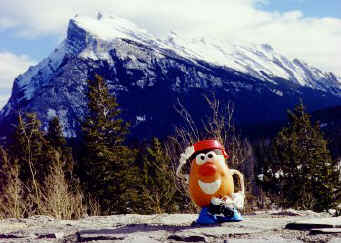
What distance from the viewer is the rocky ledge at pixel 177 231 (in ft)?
13.6

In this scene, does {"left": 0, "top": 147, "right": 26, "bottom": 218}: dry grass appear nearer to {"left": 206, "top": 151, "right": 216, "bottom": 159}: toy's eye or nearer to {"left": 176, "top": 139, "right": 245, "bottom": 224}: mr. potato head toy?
{"left": 176, "top": 139, "right": 245, "bottom": 224}: mr. potato head toy

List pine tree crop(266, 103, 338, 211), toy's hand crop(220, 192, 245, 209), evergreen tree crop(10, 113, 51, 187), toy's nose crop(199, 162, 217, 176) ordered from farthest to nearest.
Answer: evergreen tree crop(10, 113, 51, 187) → pine tree crop(266, 103, 338, 211) → toy's nose crop(199, 162, 217, 176) → toy's hand crop(220, 192, 245, 209)

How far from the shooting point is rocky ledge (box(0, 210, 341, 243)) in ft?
13.6

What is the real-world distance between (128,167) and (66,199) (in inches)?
779

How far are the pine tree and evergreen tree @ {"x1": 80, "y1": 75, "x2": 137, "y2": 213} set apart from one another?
9208 millimetres

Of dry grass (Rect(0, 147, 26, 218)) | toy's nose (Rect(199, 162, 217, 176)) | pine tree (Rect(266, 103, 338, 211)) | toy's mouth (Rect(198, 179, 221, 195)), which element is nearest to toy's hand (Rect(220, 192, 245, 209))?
toy's mouth (Rect(198, 179, 221, 195))

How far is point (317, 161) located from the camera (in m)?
27.0

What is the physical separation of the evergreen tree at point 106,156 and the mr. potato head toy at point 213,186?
20858mm

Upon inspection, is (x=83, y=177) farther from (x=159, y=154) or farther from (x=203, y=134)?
(x=203, y=134)

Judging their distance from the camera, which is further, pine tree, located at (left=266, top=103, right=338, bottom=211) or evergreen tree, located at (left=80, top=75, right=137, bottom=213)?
evergreen tree, located at (left=80, top=75, right=137, bottom=213)

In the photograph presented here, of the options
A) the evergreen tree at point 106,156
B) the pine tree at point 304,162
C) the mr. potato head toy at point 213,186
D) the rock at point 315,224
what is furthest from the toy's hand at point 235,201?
the evergreen tree at point 106,156

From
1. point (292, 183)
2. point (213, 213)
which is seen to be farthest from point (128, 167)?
point (213, 213)

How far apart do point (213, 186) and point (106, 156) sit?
22.2 metres

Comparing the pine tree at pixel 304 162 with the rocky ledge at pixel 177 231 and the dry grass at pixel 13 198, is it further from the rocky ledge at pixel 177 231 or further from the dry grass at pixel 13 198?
the rocky ledge at pixel 177 231
